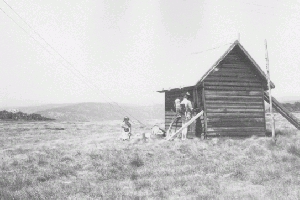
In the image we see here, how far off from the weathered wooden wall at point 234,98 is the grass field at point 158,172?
10.7ft

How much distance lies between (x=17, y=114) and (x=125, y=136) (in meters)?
34.4

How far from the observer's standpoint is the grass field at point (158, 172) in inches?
284

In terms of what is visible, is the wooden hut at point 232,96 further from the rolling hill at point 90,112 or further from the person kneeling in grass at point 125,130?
the rolling hill at point 90,112

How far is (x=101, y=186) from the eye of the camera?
802cm

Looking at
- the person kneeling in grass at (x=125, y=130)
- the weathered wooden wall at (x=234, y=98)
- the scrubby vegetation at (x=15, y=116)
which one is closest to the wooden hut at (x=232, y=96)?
the weathered wooden wall at (x=234, y=98)

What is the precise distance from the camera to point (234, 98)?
17.4 metres

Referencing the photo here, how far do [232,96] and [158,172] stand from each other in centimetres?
932

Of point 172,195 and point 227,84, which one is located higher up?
point 227,84

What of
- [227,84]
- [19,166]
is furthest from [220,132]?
[19,166]

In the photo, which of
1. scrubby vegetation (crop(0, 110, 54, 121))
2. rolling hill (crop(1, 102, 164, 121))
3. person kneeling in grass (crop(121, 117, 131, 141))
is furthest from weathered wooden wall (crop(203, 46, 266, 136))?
rolling hill (crop(1, 102, 164, 121))

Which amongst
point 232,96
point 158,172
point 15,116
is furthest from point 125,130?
point 15,116

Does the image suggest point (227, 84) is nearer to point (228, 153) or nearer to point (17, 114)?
point (228, 153)

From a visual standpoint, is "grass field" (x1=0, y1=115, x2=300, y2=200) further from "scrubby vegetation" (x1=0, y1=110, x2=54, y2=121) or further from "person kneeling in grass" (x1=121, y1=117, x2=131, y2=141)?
"scrubby vegetation" (x1=0, y1=110, x2=54, y2=121)

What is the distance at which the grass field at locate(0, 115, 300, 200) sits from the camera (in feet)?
23.7
